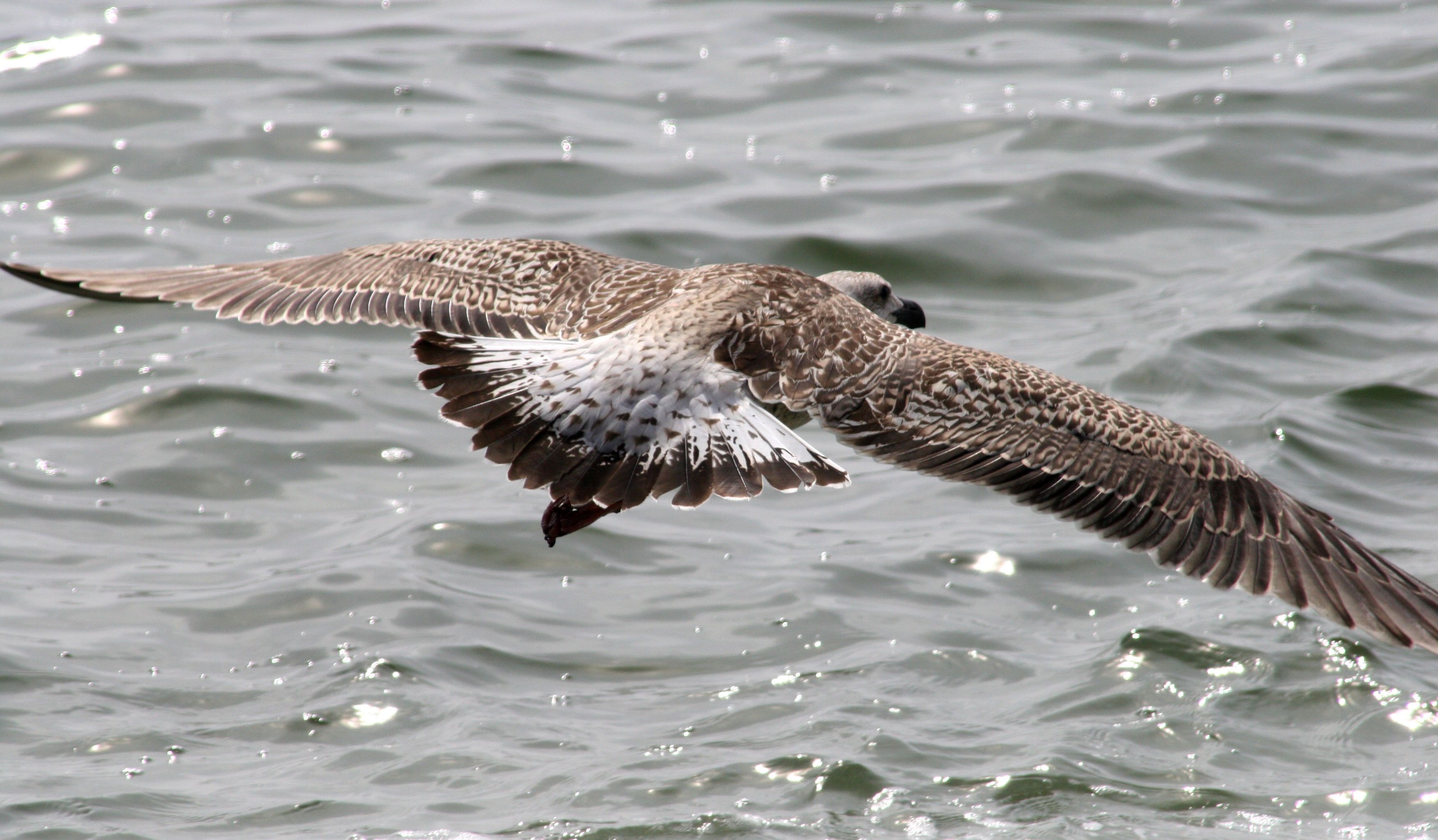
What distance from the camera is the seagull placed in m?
5.21

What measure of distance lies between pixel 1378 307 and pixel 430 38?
7375 mm

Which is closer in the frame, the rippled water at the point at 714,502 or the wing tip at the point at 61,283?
the wing tip at the point at 61,283

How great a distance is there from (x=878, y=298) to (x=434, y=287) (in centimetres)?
177

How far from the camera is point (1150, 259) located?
1046 centimetres

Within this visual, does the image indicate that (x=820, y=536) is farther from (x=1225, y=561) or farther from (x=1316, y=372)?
(x=1316, y=372)

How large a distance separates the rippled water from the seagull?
3.13 ft

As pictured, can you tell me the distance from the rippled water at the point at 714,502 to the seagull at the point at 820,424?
95cm

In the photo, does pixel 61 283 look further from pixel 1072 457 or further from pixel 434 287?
pixel 1072 457

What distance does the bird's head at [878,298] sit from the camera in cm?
688

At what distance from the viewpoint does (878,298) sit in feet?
23.0

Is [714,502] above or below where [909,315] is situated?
below

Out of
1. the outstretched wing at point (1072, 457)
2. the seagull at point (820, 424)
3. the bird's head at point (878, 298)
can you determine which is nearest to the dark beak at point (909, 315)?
the bird's head at point (878, 298)

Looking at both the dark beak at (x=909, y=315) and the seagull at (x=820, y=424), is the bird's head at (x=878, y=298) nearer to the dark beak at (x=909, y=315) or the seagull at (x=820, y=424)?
the dark beak at (x=909, y=315)

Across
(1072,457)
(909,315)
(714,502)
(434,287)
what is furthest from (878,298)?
(434,287)
